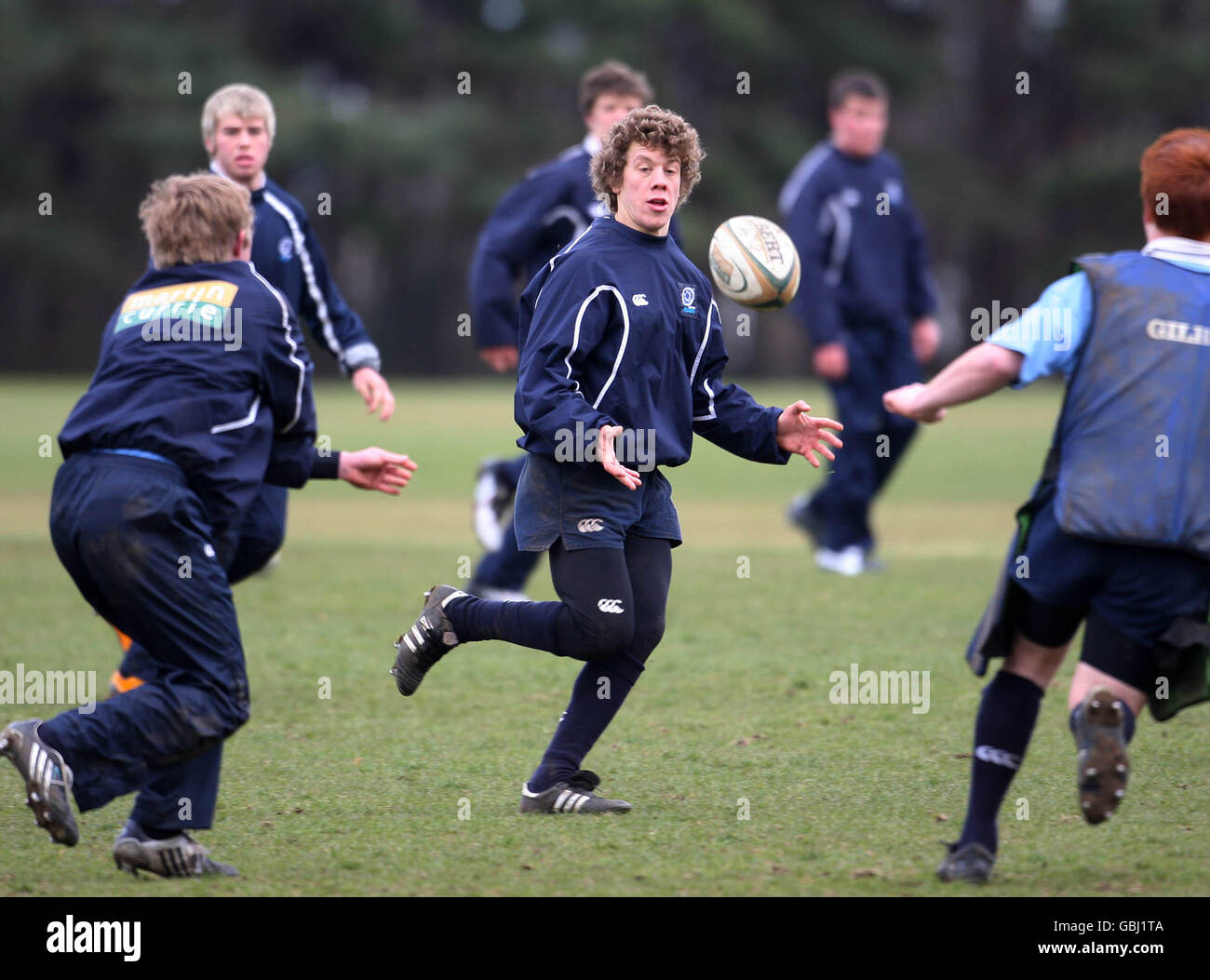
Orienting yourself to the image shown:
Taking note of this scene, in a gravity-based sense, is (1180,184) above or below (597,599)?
above

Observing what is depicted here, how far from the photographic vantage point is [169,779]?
4.49 metres

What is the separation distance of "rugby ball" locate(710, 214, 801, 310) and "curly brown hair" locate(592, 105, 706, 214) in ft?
2.20

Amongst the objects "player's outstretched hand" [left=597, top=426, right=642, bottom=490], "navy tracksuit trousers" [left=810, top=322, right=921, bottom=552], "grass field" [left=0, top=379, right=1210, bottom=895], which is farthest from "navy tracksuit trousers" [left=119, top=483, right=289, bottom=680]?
"navy tracksuit trousers" [left=810, top=322, right=921, bottom=552]

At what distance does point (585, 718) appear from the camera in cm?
524

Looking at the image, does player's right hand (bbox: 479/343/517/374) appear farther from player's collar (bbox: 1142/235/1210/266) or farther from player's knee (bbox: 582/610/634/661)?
player's collar (bbox: 1142/235/1210/266)

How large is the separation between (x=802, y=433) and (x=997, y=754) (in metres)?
1.30

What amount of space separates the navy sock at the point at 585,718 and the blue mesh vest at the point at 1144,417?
1617 mm

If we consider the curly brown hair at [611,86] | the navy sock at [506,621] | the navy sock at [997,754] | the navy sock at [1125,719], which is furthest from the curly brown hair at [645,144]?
the curly brown hair at [611,86]

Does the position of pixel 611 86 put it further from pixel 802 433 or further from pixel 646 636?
pixel 646 636

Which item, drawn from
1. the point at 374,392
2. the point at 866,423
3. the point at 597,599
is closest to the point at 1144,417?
the point at 597,599

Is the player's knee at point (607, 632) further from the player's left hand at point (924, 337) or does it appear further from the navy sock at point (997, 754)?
the player's left hand at point (924, 337)

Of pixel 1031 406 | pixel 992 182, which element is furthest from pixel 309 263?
pixel 992 182

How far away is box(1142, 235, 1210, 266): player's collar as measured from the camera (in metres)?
4.22
